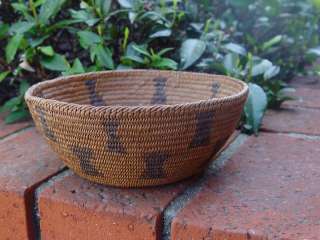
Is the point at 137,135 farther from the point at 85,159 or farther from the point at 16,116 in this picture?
the point at 16,116

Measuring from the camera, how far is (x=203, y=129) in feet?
1.85

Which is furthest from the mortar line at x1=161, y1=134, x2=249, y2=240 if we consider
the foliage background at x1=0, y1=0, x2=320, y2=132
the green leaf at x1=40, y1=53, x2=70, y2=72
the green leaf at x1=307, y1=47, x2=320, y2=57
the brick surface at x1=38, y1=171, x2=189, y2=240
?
the green leaf at x1=307, y1=47, x2=320, y2=57

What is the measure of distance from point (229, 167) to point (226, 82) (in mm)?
133

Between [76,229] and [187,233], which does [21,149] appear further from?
[187,233]

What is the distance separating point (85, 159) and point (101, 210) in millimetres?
61

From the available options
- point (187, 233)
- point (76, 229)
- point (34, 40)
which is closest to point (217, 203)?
point (187, 233)

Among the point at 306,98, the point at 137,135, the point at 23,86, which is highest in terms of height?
the point at 137,135

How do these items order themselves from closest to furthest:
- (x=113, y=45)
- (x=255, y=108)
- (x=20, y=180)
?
(x=20, y=180) → (x=255, y=108) → (x=113, y=45)

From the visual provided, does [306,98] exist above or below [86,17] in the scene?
below

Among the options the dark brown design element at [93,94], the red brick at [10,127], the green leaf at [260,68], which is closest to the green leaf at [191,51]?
the green leaf at [260,68]

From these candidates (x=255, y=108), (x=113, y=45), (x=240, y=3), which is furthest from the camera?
(x=240, y=3)

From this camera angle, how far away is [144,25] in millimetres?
1010

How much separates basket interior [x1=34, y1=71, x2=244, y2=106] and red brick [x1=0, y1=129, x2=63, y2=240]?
0.10 metres

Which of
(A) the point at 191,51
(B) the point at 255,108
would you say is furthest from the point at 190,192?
(A) the point at 191,51
